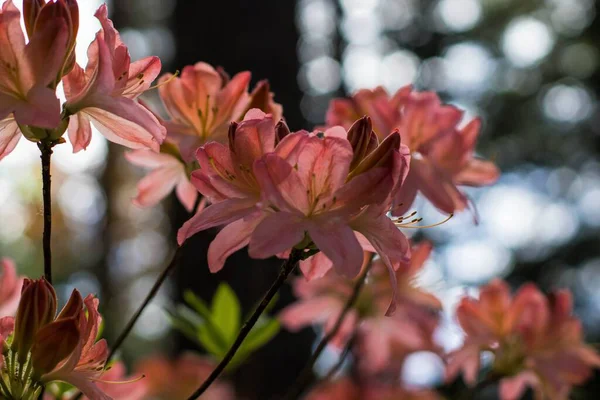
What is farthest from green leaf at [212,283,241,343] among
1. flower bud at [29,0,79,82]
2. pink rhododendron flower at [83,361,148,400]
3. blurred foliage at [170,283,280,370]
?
flower bud at [29,0,79,82]

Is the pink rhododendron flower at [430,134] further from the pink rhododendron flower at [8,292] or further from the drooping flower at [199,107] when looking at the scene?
the pink rhododendron flower at [8,292]

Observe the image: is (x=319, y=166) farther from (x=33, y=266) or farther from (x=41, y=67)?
(x=33, y=266)

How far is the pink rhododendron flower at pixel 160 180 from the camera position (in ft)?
3.48

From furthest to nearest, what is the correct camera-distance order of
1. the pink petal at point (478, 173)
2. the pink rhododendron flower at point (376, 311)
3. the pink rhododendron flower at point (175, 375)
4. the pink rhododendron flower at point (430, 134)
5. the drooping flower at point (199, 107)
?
the pink rhododendron flower at point (175, 375) < the pink rhododendron flower at point (376, 311) < the pink petal at point (478, 173) < the pink rhododendron flower at point (430, 134) < the drooping flower at point (199, 107)

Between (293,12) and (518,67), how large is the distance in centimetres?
505

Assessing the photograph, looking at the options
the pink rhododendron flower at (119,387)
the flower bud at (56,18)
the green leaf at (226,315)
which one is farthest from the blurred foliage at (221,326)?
the flower bud at (56,18)

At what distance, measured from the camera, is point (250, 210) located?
74cm

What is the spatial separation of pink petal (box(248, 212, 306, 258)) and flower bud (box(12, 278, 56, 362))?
0.20 m

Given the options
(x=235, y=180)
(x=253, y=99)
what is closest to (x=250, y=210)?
(x=235, y=180)

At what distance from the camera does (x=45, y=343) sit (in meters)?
0.66

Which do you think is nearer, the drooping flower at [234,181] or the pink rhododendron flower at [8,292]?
the drooping flower at [234,181]

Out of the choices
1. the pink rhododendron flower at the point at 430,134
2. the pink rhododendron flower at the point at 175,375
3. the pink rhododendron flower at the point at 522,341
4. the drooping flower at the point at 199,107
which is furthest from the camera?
the pink rhododendron flower at the point at 175,375

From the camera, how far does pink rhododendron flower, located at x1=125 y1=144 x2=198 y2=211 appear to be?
1061 millimetres

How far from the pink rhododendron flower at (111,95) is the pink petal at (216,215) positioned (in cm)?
9
